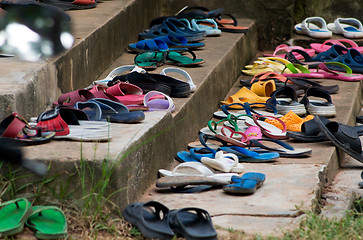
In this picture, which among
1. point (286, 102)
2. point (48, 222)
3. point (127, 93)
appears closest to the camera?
point (48, 222)

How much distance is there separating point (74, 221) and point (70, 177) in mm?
170

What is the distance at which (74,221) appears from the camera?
242 centimetres

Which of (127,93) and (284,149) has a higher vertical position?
(127,93)

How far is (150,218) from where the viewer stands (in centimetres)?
244

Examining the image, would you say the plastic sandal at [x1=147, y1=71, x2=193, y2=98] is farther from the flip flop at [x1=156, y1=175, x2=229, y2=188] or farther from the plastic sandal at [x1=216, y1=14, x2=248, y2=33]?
the plastic sandal at [x1=216, y1=14, x2=248, y2=33]

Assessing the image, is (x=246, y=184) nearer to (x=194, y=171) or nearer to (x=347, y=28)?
(x=194, y=171)

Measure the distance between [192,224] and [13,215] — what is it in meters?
0.67

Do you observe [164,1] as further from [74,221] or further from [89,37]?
[74,221]

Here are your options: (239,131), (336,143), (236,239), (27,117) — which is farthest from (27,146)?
(336,143)

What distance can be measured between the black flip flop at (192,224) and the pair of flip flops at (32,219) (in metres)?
0.41

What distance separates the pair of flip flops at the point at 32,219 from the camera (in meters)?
2.28

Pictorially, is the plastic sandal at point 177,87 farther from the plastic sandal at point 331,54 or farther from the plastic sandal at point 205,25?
the plastic sandal at point 331,54

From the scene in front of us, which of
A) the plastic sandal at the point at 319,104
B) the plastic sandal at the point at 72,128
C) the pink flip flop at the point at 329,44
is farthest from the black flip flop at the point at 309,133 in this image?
the pink flip flop at the point at 329,44

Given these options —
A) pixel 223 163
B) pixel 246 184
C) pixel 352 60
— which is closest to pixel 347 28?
pixel 352 60
